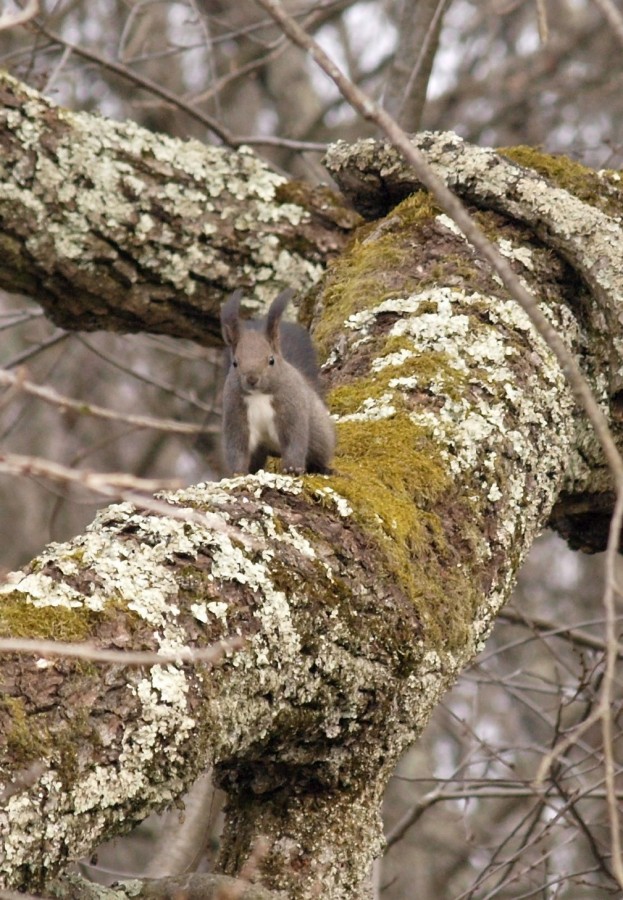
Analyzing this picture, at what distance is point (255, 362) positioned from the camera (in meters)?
3.29

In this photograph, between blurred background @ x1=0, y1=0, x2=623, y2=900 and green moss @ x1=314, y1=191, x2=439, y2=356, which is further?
blurred background @ x1=0, y1=0, x2=623, y2=900

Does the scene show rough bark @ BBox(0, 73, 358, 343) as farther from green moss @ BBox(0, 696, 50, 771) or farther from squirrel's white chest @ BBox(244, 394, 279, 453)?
green moss @ BBox(0, 696, 50, 771)

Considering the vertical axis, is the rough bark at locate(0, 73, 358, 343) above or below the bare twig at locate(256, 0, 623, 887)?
above

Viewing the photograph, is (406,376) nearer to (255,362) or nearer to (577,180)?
(255,362)

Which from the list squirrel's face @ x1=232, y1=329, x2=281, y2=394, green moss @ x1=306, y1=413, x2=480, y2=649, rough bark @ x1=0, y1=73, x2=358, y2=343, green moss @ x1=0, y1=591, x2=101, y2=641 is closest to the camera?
green moss @ x1=0, y1=591, x2=101, y2=641

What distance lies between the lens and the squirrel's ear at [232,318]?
3193mm

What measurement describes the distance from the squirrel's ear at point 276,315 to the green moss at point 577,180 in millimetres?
786

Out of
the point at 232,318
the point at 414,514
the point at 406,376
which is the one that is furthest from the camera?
the point at 232,318

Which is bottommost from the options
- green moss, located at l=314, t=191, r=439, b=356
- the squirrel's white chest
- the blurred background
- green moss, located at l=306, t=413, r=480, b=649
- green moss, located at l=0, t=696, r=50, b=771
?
green moss, located at l=0, t=696, r=50, b=771

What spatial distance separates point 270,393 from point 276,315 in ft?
0.66

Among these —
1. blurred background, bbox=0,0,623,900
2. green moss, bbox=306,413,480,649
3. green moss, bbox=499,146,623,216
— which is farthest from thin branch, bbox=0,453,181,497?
blurred background, bbox=0,0,623,900

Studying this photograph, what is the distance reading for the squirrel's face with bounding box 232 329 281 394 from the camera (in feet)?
10.8

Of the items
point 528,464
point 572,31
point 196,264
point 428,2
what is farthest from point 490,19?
point 528,464

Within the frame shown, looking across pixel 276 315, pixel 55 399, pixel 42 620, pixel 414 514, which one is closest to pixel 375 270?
pixel 276 315
